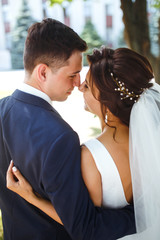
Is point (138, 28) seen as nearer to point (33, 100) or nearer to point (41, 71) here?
point (41, 71)

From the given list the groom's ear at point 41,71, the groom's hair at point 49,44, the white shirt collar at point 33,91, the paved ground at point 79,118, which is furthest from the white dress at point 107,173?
the paved ground at point 79,118

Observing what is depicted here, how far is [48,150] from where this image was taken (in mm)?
1516

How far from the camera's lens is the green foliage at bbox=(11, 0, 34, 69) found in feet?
88.9

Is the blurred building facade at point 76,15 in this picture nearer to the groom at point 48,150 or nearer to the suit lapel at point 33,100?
the groom at point 48,150

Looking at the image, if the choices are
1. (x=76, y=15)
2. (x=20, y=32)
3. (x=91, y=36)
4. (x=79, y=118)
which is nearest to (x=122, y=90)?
(x=79, y=118)

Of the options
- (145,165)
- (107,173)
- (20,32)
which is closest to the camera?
(107,173)

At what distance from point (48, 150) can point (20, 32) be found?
2811cm

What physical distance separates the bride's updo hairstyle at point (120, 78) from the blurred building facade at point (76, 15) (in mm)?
29047

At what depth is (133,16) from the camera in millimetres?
3441

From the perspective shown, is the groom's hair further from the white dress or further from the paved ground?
the paved ground

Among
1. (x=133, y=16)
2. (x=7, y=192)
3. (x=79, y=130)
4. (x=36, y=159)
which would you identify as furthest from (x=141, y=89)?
(x=79, y=130)

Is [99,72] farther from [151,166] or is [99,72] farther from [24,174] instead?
[24,174]

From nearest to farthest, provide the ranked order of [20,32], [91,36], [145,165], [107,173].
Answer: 1. [107,173]
2. [145,165]
3. [91,36]
4. [20,32]

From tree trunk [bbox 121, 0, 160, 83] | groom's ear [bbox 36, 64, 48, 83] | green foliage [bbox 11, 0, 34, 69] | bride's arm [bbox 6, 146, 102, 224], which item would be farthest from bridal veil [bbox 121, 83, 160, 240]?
green foliage [bbox 11, 0, 34, 69]
